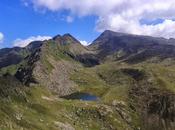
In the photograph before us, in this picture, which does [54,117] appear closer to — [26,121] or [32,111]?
[32,111]

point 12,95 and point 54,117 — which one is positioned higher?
point 12,95

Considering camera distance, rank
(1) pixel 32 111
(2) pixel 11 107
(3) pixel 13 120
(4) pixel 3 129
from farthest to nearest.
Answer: (1) pixel 32 111 < (2) pixel 11 107 < (3) pixel 13 120 < (4) pixel 3 129

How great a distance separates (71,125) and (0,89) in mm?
41534

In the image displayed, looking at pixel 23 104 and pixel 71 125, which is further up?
pixel 23 104

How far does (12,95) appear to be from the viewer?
196625 mm

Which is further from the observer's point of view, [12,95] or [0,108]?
[12,95]

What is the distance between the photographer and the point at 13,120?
6230 inches

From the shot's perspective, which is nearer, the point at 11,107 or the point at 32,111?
the point at 11,107

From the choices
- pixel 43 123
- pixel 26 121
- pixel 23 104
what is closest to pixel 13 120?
pixel 26 121

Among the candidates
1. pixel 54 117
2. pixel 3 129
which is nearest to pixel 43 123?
pixel 54 117

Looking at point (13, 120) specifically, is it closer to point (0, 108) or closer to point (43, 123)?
point (0, 108)

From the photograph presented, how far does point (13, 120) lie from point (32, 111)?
102 feet

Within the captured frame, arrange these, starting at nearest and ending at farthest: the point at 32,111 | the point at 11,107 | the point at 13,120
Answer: the point at 13,120 → the point at 11,107 → the point at 32,111

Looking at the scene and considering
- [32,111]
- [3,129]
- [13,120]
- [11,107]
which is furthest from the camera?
[32,111]
